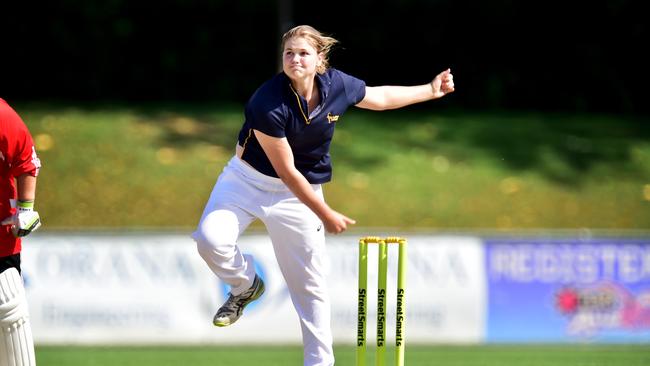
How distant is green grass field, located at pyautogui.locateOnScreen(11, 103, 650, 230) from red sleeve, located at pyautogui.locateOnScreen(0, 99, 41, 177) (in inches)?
297

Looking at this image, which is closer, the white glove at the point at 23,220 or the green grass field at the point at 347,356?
the white glove at the point at 23,220

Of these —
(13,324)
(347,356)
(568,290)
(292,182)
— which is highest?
(292,182)

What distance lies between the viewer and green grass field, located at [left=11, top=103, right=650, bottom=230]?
12867mm

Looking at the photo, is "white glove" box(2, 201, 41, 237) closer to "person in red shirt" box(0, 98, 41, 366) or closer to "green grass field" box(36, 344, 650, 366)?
"person in red shirt" box(0, 98, 41, 366)

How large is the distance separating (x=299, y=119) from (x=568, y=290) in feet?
17.4

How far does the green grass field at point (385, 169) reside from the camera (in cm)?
1287

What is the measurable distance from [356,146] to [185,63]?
13.7 ft

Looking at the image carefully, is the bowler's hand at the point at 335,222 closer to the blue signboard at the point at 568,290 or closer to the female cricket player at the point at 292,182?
the female cricket player at the point at 292,182

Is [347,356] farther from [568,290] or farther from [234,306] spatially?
[234,306]

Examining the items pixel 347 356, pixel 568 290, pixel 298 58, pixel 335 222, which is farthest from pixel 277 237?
pixel 568 290

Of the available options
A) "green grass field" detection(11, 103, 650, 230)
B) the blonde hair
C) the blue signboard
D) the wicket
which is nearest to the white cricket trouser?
the wicket

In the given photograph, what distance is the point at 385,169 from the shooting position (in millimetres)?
13891

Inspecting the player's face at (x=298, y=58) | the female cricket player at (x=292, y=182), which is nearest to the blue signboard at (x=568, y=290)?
the female cricket player at (x=292, y=182)

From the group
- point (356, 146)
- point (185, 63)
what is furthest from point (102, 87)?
point (356, 146)
